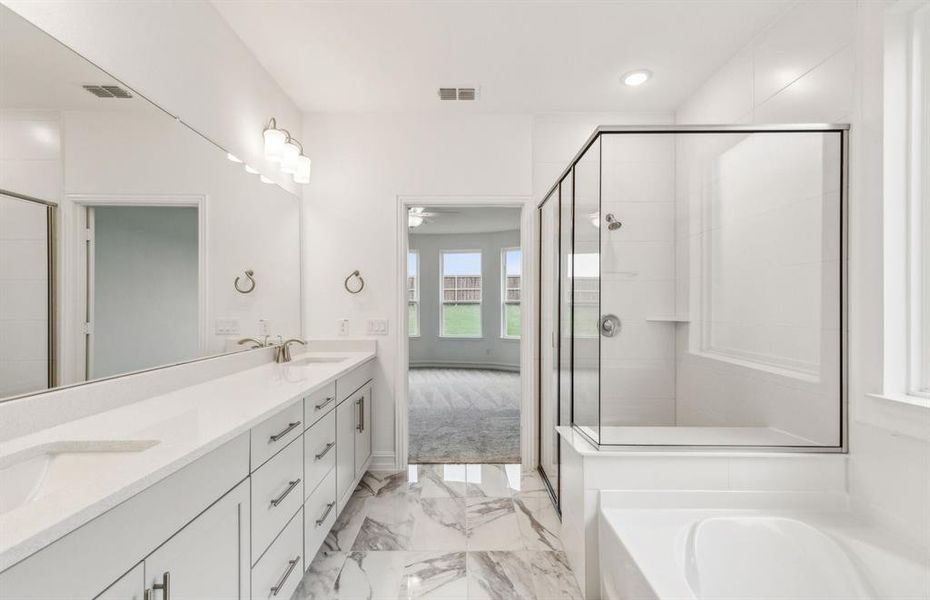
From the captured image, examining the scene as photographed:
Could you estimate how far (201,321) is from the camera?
185 cm

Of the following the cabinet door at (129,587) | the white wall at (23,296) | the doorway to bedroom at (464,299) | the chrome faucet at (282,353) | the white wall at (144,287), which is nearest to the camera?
the cabinet door at (129,587)

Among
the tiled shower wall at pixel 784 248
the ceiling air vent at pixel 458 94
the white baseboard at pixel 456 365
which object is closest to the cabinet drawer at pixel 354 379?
the tiled shower wall at pixel 784 248

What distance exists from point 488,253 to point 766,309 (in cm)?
568

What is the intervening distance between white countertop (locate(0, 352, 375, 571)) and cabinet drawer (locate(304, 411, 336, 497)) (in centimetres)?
22

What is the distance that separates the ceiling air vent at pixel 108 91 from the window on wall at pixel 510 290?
6.10m

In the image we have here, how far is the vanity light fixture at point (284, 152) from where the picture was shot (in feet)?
7.93

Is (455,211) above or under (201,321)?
above

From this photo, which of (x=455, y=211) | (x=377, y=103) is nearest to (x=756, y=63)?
(x=377, y=103)

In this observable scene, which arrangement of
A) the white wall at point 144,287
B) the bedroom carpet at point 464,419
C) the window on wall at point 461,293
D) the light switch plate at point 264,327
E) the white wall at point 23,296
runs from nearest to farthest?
the white wall at point 23,296, the white wall at point 144,287, the light switch plate at point 264,327, the bedroom carpet at point 464,419, the window on wall at point 461,293

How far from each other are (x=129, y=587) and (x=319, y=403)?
1054mm

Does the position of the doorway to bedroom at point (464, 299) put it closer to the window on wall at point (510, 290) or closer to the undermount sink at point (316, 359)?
the window on wall at point (510, 290)

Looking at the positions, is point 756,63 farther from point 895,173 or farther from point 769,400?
point 769,400

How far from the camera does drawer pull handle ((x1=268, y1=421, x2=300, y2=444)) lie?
1402 millimetres

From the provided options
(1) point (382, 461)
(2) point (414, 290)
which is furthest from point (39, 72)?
(2) point (414, 290)
